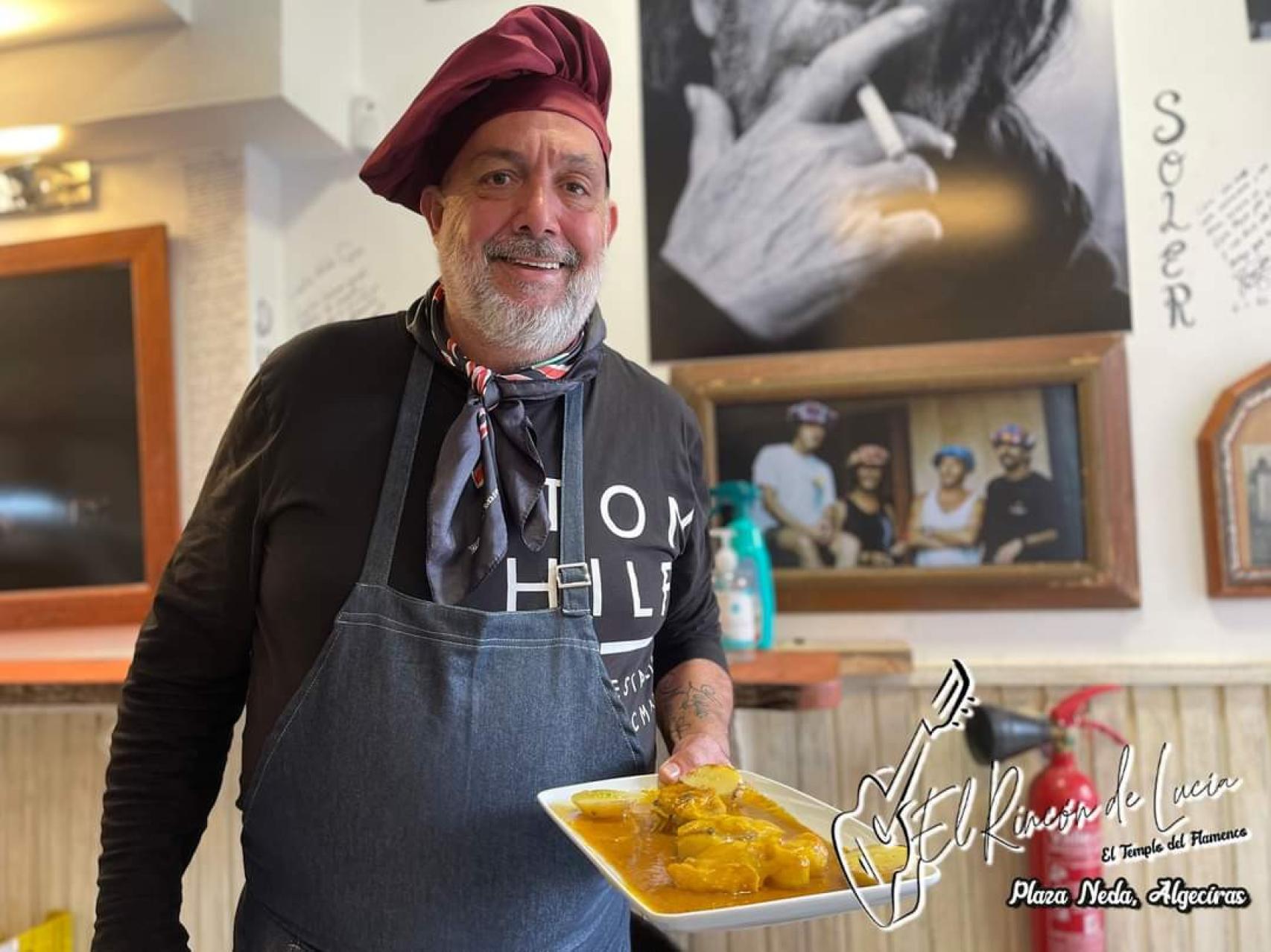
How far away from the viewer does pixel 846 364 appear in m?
2.14

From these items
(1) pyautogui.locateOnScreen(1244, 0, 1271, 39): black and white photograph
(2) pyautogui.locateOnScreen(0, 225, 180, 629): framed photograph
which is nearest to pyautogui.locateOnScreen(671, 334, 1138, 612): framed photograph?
(1) pyautogui.locateOnScreen(1244, 0, 1271, 39): black and white photograph

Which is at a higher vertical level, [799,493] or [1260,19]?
[1260,19]

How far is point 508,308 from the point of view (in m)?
1.16

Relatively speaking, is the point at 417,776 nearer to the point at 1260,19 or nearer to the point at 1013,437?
the point at 1013,437

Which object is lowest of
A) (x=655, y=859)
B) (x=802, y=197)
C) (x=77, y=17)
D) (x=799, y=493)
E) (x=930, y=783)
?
(x=930, y=783)

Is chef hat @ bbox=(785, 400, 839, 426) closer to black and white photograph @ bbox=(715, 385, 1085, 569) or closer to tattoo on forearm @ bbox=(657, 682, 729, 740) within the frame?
black and white photograph @ bbox=(715, 385, 1085, 569)

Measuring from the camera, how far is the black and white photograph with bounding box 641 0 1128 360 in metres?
2.07

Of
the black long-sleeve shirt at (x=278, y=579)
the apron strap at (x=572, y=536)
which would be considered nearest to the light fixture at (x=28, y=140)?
the black long-sleeve shirt at (x=278, y=579)

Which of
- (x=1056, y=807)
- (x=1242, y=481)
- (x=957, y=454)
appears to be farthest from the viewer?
(x=957, y=454)

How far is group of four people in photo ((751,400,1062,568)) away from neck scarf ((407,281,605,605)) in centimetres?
106

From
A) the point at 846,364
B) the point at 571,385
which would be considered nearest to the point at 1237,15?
the point at 846,364

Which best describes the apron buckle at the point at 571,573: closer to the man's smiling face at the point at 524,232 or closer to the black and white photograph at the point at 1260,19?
the man's smiling face at the point at 524,232

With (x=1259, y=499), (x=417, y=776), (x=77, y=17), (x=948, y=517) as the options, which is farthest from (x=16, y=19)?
(x=1259, y=499)

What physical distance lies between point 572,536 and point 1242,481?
1.59 m
